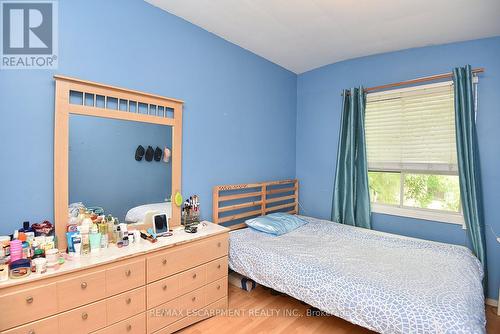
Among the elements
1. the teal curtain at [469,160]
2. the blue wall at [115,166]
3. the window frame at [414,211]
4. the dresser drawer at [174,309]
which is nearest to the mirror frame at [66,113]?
the blue wall at [115,166]

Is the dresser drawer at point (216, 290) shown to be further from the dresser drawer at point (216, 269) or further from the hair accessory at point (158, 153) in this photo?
the hair accessory at point (158, 153)

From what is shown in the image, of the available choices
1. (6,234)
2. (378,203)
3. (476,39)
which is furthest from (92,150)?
(476,39)

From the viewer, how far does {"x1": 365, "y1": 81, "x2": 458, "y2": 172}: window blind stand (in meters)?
2.62

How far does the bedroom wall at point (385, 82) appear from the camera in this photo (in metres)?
2.41

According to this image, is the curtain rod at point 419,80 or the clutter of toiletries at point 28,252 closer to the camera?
the clutter of toiletries at point 28,252

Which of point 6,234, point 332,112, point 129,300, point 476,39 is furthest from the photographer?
point 332,112

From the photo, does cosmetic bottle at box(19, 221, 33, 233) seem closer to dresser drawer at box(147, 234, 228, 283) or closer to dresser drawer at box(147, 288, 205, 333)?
dresser drawer at box(147, 234, 228, 283)

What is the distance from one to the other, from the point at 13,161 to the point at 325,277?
217 cm

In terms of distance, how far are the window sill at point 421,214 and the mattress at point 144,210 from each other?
2406 mm

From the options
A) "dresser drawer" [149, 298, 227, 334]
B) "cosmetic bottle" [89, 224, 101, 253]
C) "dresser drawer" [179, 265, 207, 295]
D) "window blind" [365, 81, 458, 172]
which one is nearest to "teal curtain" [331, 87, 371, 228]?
"window blind" [365, 81, 458, 172]

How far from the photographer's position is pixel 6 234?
150cm

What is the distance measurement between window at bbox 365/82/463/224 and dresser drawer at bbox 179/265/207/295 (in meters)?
2.22

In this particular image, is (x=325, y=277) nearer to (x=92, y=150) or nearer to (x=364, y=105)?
(x=92, y=150)

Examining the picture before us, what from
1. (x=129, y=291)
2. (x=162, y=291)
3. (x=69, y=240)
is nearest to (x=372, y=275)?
(x=162, y=291)
